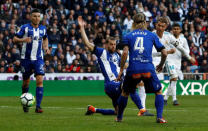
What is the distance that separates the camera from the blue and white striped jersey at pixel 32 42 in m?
13.7

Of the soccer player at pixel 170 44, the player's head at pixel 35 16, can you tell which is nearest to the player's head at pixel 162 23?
the soccer player at pixel 170 44

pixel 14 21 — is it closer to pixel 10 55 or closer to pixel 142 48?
pixel 10 55

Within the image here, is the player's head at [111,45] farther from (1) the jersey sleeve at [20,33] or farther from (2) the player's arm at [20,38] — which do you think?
(1) the jersey sleeve at [20,33]

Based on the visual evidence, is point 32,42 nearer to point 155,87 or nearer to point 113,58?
point 113,58

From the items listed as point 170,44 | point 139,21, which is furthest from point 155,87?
point 170,44

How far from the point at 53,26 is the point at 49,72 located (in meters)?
3.07

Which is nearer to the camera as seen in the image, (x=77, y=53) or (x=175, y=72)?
(x=175, y=72)

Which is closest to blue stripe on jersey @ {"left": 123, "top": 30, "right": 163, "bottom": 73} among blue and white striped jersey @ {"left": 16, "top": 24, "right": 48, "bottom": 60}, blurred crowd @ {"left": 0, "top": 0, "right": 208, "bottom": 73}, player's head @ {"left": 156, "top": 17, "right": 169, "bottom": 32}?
blue and white striped jersey @ {"left": 16, "top": 24, "right": 48, "bottom": 60}

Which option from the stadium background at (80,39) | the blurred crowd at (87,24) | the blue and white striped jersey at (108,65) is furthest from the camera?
the blurred crowd at (87,24)

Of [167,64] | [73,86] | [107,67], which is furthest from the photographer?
[73,86]

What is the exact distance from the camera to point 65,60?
26.7 m

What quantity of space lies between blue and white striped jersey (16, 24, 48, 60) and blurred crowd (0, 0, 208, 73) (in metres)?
10.9

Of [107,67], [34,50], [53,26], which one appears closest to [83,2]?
[53,26]

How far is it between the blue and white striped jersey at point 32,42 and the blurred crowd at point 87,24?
10.9m
